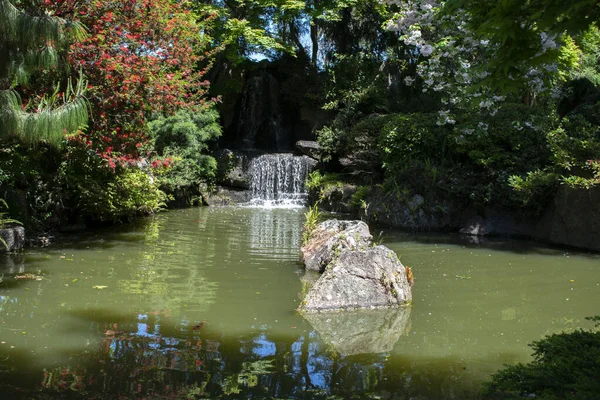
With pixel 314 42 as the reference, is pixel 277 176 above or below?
below

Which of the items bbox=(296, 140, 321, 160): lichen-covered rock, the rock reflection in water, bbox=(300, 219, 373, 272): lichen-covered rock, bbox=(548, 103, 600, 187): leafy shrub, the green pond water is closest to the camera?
the green pond water

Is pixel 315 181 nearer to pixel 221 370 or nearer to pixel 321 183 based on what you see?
pixel 321 183

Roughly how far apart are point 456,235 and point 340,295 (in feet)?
21.2

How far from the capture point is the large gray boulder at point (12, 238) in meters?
8.55

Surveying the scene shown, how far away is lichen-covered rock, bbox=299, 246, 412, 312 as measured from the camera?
20.6ft

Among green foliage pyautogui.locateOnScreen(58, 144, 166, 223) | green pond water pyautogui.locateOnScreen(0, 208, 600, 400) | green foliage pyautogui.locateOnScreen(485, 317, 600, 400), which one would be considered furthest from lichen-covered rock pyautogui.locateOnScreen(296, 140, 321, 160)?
green foliage pyautogui.locateOnScreen(485, 317, 600, 400)

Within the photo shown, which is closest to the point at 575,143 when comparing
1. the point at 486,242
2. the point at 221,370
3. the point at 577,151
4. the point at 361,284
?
the point at 577,151

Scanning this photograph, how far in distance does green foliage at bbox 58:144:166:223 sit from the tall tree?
2.86 meters

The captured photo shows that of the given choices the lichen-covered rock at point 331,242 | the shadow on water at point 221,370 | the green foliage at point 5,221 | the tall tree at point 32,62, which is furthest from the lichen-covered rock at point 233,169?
the shadow on water at point 221,370

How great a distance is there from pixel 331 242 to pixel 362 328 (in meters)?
2.56

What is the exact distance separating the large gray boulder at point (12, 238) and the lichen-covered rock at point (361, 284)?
4.97m

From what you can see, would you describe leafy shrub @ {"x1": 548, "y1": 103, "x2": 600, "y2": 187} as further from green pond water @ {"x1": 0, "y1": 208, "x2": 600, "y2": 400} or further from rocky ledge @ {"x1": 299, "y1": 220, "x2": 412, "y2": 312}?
rocky ledge @ {"x1": 299, "y1": 220, "x2": 412, "y2": 312}

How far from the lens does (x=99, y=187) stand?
10477 mm

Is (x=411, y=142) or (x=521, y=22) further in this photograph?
(x=411, y=142)
